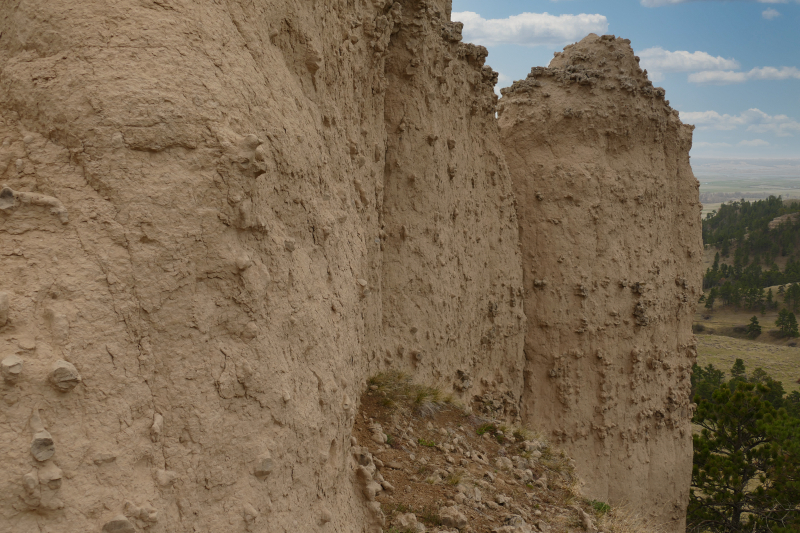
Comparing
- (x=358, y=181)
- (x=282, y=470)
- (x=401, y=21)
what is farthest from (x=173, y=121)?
(x=401, y=21)

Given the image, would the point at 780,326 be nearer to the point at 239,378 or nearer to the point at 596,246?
the point at 596,246

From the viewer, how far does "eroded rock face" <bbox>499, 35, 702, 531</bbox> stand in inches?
379

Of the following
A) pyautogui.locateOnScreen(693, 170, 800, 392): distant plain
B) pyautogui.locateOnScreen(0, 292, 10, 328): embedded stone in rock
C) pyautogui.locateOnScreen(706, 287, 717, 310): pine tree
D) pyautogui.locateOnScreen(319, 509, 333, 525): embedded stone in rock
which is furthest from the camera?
pyautogui.locateOnScreen(706, 287, 717, 310): pine tree

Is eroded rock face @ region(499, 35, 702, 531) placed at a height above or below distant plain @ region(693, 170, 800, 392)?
above

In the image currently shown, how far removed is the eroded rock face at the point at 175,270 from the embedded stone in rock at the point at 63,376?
0.02 meters

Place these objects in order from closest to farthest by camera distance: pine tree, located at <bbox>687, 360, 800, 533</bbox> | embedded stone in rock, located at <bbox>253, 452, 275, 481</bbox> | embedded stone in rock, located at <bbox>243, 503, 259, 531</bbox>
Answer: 1. embedded stone in rock, located at <bbox>243, 503, 259, 531</bbox>
2. embedded stone in rock, located at <bbox>253, 452, 275, 481</bbox>
3. pine tree, located at <bbox>687, 360, 800, 533</bbox>

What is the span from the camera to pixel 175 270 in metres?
2.97

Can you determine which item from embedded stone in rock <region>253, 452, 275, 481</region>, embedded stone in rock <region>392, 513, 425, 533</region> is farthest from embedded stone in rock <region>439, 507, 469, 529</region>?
embedded stone in rock <region>253, 452, 275, 481</region>

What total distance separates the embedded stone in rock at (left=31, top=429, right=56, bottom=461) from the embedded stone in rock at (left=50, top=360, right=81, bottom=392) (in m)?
0.18

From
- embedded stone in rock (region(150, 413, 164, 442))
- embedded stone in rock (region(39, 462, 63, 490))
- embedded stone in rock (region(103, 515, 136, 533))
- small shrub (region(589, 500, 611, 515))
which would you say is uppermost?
embedded stone in rock (region(150, 413, 164, 442))

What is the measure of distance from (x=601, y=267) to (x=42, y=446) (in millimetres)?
8623

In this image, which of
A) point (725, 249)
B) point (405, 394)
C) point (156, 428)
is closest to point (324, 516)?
point (156, 428)

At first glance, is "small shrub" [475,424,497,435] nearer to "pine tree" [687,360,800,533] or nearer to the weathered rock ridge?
the weathered rock ridge

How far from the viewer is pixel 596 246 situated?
32.1ft
